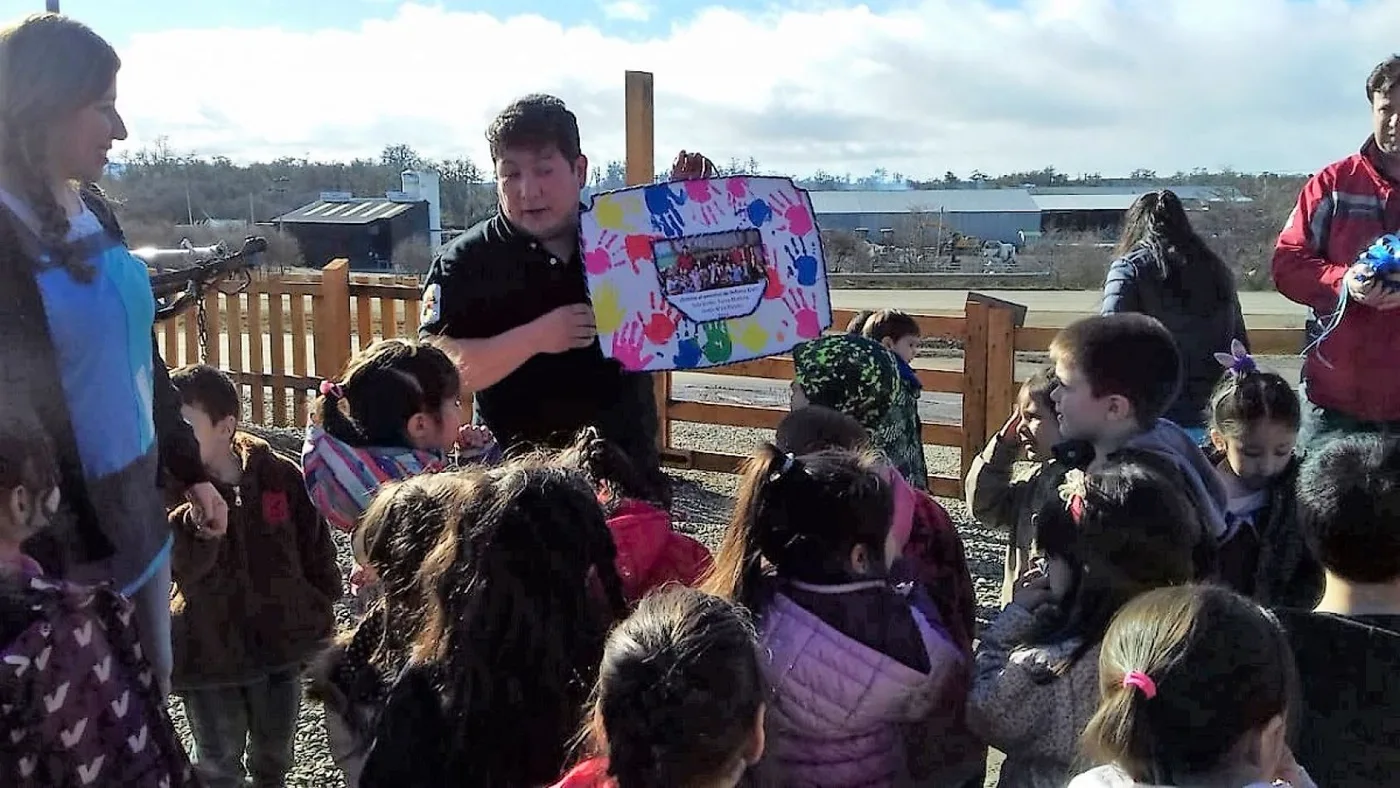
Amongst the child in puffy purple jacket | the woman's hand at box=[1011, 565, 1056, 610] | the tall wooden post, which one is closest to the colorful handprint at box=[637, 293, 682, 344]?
the child in puffy purple jacket

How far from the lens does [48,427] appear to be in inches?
83.1

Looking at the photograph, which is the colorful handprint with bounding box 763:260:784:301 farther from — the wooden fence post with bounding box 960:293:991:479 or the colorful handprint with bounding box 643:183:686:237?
the wooden fence post with bounding box 960:293:991:479

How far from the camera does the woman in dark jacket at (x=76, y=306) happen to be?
2.07m

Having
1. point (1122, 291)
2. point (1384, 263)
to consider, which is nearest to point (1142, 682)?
point (1384, 263)

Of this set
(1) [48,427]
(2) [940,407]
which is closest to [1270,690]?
(1) [48,427]

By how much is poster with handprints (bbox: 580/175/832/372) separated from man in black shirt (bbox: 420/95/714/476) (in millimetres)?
82

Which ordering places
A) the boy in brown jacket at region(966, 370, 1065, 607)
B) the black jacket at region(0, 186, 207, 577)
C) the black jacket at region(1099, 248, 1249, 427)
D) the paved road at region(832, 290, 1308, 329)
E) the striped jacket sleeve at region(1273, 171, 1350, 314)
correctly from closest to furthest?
the black jacket at region(0, 186, 207, 577)
the boy in brown jacket at region(966, 370, 1065, 607)
the striped jacket sleeve at region(1273, 171, 1350, 314)
the black jacket at region(1099, 248, 1249, 427)
the paved road at region(832, 290, 1308, 329)

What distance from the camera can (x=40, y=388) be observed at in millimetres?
2096

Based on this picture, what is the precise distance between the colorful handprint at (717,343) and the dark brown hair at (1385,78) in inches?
88.4

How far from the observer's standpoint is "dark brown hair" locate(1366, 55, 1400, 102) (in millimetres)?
3496

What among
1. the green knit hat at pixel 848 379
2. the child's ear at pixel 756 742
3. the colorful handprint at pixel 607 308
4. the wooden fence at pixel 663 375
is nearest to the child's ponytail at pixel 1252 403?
the green knit hat at pixel 848 379

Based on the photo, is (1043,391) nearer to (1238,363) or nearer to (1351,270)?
(1238,363)

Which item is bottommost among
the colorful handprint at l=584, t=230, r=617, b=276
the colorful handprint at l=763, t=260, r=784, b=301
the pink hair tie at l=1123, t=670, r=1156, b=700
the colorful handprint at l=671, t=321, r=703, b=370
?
the pink hair tie at l=1123, t=670, r=1156, b=700

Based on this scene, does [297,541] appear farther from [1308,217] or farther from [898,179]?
[898,179]
